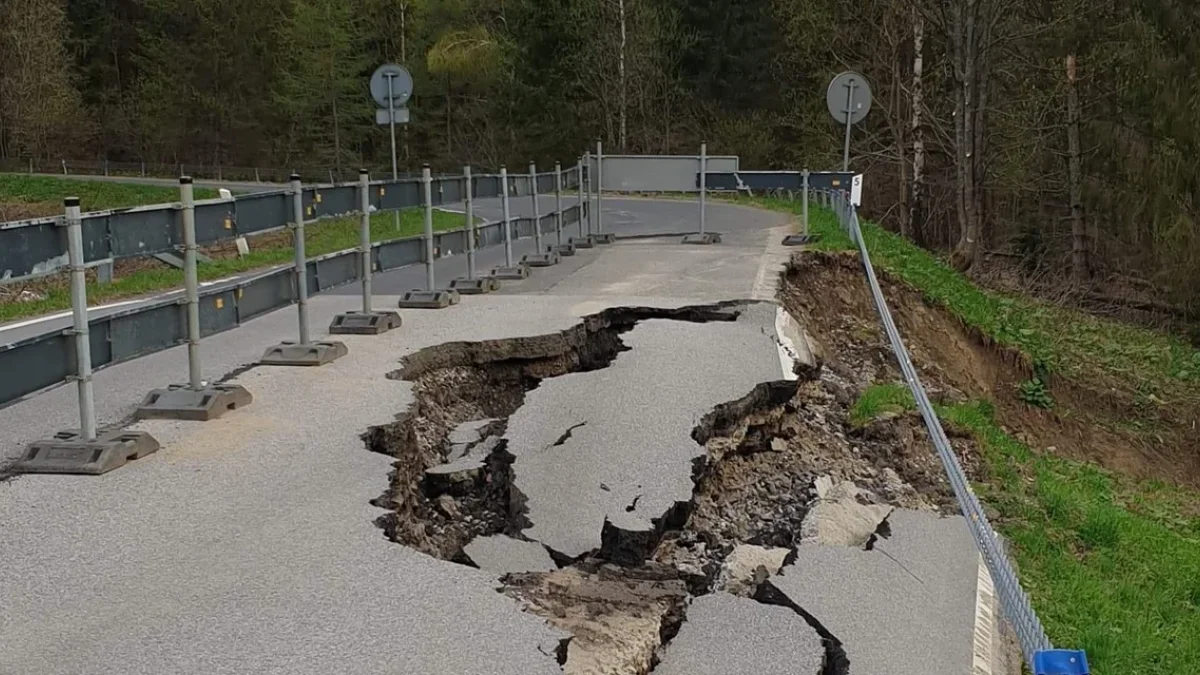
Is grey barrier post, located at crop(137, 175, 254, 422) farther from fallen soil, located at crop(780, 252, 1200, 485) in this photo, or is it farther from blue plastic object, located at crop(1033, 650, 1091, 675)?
fallen soil, located at crop(780, 252, 1200, 485)

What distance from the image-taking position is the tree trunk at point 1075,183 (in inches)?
1086

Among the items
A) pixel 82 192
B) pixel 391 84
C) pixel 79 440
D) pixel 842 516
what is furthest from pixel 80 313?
pixel 82 192

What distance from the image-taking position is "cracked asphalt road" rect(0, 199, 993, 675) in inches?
167

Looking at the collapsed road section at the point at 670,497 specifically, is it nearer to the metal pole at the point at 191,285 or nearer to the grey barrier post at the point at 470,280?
the metal pole at the point at 191,285

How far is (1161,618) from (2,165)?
61974mm

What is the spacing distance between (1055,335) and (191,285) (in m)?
13.3

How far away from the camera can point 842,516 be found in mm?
6309

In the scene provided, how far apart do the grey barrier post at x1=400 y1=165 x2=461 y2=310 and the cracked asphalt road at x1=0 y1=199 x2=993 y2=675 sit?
167 centimetres

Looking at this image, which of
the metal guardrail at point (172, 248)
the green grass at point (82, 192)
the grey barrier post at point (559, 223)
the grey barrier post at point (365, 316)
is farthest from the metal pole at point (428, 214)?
the green grass at point (82, 192)

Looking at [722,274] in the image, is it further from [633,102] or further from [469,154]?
[469,154]

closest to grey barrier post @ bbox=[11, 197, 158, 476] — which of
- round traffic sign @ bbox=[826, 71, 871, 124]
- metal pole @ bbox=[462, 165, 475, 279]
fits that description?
metal pole @ bbox=[462, 165, 475, 279]

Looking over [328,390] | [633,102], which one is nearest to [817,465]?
[328,390]

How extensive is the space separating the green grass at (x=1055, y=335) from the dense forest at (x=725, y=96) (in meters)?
3.09

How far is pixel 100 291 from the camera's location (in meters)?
15.3
